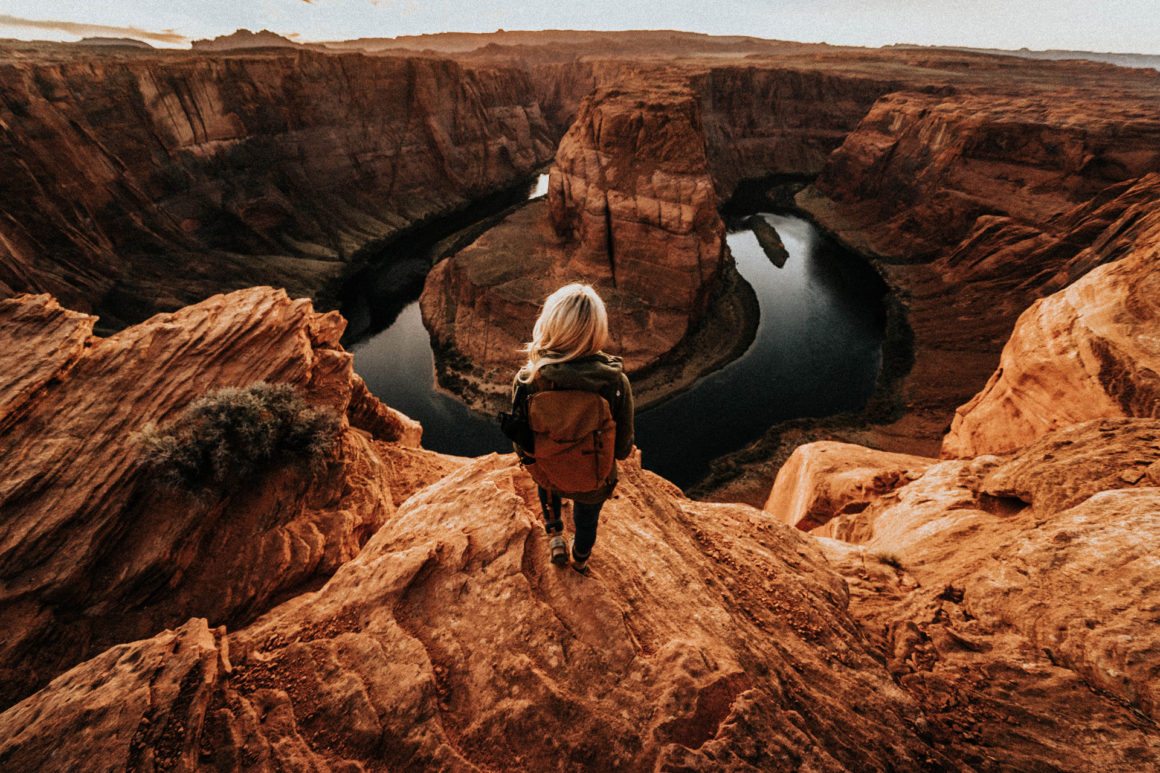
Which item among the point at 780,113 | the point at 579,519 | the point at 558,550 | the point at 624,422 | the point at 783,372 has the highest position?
the point at 780,113

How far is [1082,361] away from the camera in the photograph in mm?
10648

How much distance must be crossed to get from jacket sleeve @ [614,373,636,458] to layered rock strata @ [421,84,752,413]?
2325cm

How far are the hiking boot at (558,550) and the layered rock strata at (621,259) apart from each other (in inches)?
877

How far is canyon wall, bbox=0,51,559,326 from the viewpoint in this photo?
2794cm

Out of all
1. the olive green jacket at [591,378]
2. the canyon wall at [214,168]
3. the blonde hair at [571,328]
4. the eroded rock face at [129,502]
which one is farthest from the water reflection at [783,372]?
the canyon wall at [214,168]

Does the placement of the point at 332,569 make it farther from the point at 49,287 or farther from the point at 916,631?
the point at 49,287

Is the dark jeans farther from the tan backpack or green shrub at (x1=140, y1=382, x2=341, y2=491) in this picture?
green shrub at (x1=140, y1=382, x2=341, y2=491)

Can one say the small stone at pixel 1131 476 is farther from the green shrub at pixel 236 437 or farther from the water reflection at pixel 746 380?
→ the water reflection at pixel 746 380

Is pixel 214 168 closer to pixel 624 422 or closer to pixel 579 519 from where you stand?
pixel 579 519

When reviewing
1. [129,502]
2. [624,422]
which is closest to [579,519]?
[624,422]

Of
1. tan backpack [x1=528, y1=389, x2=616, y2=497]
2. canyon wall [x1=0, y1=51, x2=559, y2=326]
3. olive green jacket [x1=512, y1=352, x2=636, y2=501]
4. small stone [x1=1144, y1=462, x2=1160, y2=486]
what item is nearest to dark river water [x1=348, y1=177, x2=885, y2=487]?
canyon wall [x1=0, y1=51, x2=559, y2=326]

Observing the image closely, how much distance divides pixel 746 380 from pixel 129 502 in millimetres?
26804

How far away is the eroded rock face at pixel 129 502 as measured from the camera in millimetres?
6656

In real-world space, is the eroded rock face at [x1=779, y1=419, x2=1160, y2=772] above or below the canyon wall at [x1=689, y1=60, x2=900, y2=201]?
below
